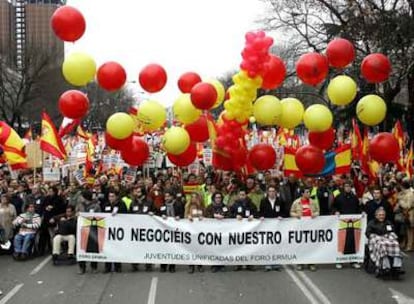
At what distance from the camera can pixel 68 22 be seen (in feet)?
38.2

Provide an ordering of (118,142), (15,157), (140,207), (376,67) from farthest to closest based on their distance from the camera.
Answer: (15,157)
(118,142)
(140,207)
(376,67)

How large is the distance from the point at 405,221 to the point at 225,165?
13.1ft

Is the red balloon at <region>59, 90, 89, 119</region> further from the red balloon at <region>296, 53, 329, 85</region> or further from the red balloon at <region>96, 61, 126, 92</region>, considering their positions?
the red balloon at <region>296, 53, 329, 85</region>

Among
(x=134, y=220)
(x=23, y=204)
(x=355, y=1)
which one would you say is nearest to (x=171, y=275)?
(x=134, y=220)

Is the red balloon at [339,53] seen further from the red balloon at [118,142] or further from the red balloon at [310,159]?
the red balloon at [118,142]

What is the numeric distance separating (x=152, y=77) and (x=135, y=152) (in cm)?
163

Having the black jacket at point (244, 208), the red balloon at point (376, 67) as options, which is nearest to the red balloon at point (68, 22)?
the black jacket at point (244, 208)

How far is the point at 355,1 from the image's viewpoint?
27.2 metres

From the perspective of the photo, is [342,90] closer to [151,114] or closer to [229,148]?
[229,148]

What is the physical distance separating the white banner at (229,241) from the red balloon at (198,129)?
7.99ft

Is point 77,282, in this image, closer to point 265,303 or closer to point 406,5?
point 265,303

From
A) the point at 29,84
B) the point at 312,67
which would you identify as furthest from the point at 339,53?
the point at 29,84

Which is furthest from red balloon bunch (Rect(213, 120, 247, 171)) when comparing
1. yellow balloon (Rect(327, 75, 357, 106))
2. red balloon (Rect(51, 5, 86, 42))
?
red balloon (Rect(51, 5, 86, 42))

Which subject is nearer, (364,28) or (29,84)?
(364,28)
